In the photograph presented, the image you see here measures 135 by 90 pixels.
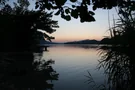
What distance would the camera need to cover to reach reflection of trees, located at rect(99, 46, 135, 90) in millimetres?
4043

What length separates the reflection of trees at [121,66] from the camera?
4.04 m

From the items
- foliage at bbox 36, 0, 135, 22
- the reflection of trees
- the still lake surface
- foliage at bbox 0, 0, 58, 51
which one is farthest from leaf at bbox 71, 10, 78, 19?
foliage at bbox 0, 0, 58, 51

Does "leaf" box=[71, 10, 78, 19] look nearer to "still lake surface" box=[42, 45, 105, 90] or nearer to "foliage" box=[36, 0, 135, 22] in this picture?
"foliage" box=[36, 0, 135, 22]

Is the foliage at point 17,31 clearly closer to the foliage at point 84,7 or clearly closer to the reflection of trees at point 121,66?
the reflection of trees at point 121,66

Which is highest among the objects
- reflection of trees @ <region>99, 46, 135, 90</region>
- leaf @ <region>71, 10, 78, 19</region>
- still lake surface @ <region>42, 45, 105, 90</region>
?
leaf @ <region>71, 10, 78, 19</region>

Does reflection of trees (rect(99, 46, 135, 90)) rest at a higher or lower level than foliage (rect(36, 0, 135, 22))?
lower

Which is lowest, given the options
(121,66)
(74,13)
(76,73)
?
(76,73)

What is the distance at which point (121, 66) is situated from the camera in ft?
13.7

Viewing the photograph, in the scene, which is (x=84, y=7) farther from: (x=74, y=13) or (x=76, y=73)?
(x=76, y=73)

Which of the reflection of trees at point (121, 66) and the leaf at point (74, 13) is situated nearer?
the leaf at point (74, 13)

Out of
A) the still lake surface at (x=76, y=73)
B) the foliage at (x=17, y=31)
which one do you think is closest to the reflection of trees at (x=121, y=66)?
the still lake surface at (x=76, y=73)

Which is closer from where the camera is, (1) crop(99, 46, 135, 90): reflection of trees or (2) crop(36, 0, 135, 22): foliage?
(2) crop(36, 0, 135, 22): foliage

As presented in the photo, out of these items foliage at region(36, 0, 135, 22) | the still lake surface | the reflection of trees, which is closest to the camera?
foliage at region(36, 0, 135, 22)

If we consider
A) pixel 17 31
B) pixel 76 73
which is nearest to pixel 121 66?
pixel 76 73
